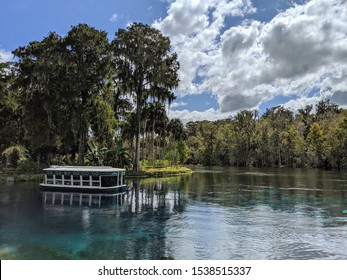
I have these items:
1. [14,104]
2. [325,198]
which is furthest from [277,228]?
[14,104]

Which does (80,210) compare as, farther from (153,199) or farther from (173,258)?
(173,258)

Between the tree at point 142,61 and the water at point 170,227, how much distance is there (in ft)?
73.1

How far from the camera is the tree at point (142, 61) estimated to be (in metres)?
44.1

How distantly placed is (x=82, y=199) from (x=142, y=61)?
911 inches

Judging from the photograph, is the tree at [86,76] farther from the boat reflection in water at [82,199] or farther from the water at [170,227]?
the water at [170,227]

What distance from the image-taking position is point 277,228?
16875 mm

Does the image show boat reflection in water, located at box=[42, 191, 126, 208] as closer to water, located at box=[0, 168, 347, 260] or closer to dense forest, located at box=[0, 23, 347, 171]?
water, located at box=[0, 168, 347, 260]

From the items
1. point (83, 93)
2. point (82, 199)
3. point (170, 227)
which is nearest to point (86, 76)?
point (83, 93)

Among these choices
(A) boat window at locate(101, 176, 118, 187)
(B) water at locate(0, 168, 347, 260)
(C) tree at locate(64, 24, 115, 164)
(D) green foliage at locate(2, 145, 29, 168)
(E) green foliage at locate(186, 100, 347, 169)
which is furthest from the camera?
(E) green foliage at locate(186, 100, 347, 169)

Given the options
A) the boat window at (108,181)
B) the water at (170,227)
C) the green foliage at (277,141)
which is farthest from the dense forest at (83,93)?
the green foliage at (277,141)

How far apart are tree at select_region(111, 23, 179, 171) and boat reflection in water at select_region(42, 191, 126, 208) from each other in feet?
65.5

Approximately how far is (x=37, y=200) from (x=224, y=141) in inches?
4118

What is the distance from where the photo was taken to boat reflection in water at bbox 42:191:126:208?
80.1 feet

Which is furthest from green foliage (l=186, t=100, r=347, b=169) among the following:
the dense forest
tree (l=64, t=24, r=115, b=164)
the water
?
the water
